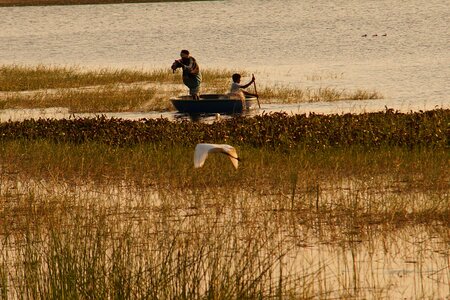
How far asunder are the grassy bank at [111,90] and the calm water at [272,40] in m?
1.87

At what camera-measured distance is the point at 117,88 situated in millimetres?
30250

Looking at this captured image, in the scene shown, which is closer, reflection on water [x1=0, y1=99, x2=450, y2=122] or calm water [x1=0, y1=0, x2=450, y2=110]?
reflection on water [x1=0, y1=99, x2=450, y2=122]

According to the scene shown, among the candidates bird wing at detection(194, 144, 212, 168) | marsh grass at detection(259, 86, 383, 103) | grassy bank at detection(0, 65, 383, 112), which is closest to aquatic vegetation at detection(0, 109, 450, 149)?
bird wing at detection(194, 144, 212, 168)

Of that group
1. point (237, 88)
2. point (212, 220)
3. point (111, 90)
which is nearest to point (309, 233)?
point (212, 220)

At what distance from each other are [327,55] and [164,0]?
46.9 metres

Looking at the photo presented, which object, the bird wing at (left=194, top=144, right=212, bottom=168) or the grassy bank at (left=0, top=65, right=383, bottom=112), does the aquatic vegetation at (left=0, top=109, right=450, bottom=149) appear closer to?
the bird wing at (left=194, top=144, right=212, bottom=168)

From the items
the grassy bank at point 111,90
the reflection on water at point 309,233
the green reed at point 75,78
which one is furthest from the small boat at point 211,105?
the reflection on water at point 309,233

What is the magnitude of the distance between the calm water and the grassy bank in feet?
6.15

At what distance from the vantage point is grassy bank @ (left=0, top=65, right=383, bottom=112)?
27219 millimetres

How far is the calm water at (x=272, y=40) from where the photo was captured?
113ft

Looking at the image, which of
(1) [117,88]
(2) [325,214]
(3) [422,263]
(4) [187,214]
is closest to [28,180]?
(4) [187,214]

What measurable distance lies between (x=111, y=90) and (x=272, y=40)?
24860 millimetres

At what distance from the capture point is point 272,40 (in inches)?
2116

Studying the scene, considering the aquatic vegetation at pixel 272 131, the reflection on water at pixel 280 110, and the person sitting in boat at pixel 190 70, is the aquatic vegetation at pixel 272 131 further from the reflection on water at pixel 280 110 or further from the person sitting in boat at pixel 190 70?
the reflection on water at pixel 280 110
